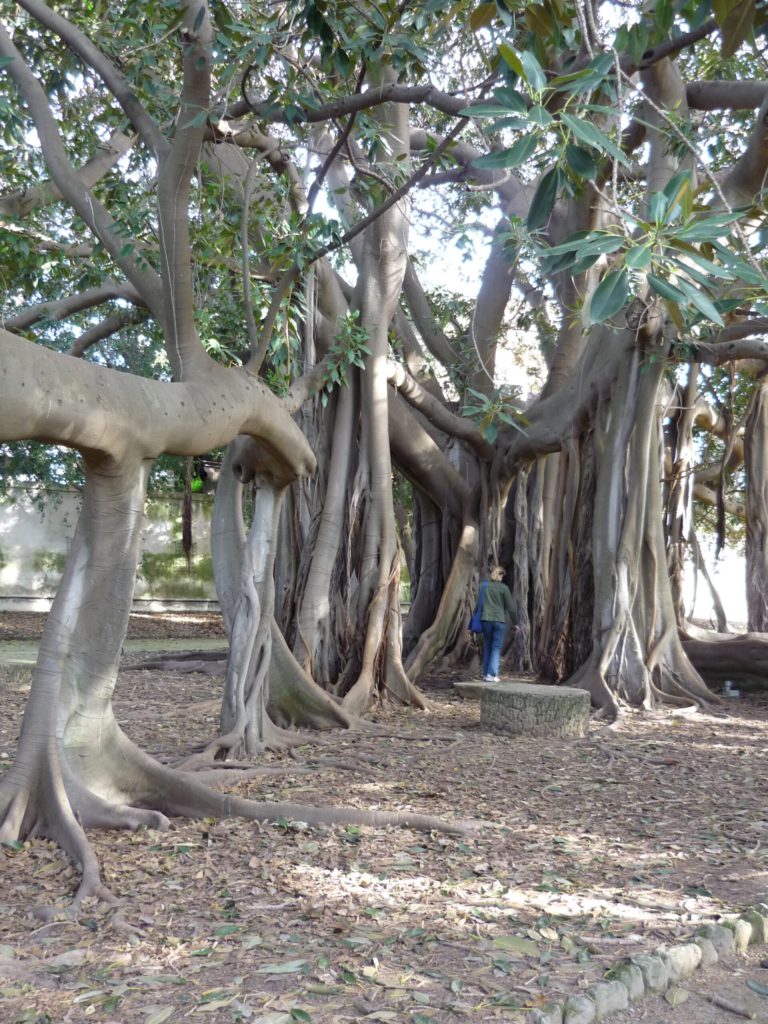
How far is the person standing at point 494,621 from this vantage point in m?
8.98

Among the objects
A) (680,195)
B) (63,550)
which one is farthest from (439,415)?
(63,550)

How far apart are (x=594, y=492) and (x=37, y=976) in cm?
669

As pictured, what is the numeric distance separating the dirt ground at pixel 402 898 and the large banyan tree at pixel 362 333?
0.36m

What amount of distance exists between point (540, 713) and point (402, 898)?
11.3 ft

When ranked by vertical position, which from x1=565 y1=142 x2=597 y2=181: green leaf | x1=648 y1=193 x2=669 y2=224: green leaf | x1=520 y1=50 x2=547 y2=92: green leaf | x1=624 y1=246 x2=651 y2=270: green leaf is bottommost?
x1=624 y1=246 x2=651 y2=270: green leaf

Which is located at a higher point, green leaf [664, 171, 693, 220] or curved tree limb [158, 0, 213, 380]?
curved tree limb [158, 0, 213, 380]

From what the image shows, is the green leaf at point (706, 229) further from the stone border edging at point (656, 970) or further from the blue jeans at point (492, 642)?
the blue jeans at point (492, 642)

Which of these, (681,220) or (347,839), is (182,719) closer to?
(347,839)

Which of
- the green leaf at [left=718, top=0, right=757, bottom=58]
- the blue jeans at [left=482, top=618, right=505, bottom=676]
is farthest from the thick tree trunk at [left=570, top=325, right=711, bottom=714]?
the green leaf at [left=718, top=0, right=757, bottom=58]

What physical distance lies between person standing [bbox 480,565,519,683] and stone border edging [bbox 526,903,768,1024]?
5792 mm

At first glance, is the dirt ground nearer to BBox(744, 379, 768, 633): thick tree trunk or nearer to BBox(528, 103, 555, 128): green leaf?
BBox(528, 103, 555, 128): green leaf

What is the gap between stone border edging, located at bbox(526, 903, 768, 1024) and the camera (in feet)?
8.00

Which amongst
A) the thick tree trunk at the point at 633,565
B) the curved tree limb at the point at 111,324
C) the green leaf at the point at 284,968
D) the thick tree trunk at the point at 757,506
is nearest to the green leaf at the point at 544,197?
the green leaf at the point at 284,968

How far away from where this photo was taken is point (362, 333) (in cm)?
722
